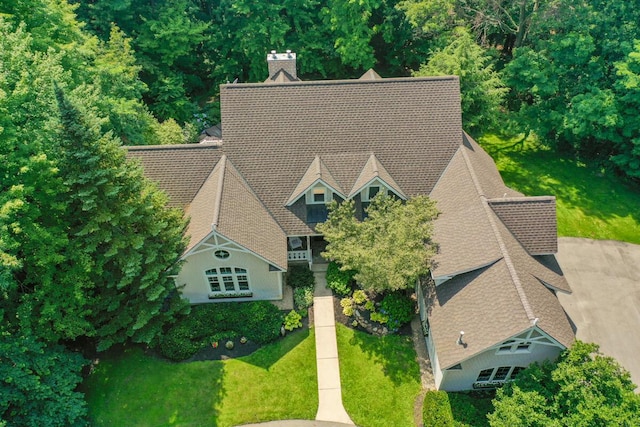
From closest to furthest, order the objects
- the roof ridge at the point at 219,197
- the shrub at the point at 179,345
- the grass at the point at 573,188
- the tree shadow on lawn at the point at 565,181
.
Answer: the roof ridge at the point at 219,197 → the shrub at the point at 179,345 → the grass at the point at 573,188 → the tree shadow on lawn at the point at 565,181

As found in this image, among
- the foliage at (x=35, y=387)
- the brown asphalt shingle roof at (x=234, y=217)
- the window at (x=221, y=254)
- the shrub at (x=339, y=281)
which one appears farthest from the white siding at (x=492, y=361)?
the foliage at (x=35, y=387)

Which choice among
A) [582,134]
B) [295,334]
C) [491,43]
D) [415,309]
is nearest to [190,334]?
[295,334]

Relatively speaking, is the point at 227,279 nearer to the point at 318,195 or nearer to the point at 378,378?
the point at 318,195

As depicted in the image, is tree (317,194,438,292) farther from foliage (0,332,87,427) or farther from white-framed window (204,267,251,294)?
foliage (0,332,87,427)

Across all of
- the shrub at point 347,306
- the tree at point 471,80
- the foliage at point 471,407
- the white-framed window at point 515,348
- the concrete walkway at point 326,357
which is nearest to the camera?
the white-framed window at point 515,348

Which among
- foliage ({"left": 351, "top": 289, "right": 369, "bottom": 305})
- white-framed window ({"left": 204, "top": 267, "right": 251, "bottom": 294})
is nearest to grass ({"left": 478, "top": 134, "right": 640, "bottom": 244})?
foliage ({"left": 351, "top": 289, "right": 369, "bottom": 305})

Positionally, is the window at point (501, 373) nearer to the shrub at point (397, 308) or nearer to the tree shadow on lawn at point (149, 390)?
the shrub at point (397, 308)
